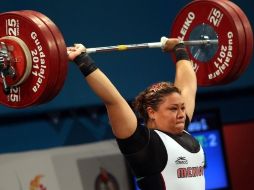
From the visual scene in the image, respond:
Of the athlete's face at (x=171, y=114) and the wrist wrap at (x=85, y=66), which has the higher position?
the wrist wrap at (x=85, y=66)

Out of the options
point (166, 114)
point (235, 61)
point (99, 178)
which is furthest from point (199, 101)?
point (166, 114)

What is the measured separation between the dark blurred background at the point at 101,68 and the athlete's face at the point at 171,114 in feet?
4.90

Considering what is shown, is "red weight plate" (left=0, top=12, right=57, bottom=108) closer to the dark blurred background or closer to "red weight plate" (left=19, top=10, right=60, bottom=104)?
"red weight plate" (left=19, top=10, right=60, bottom=104)

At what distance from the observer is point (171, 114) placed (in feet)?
8.64

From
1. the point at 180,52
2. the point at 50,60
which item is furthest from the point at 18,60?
the point at 180,52

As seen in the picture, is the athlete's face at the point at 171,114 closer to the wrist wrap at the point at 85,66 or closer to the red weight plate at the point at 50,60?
the wrist wrap at the point at 85,66

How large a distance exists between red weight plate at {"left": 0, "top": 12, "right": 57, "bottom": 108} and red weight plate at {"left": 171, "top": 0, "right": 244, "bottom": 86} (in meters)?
1.09

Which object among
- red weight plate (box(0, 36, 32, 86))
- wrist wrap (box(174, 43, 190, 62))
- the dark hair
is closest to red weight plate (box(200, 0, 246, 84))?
wrist wrap (box(174, 43, 190, 62))

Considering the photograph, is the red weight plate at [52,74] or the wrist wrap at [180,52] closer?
the red weight plate at [52,74]

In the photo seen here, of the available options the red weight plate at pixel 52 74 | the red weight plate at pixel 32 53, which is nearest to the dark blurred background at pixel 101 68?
the red weight plate at pixel 32 53

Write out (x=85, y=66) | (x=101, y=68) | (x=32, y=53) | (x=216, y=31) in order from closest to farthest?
(x=85, y=66), (x=32, y=53), (x=216, y=31), (x=101, y=68)

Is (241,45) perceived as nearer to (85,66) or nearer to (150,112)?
(150,112)

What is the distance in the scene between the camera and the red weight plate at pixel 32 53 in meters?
2.57

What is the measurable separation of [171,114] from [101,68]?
1642 mm
